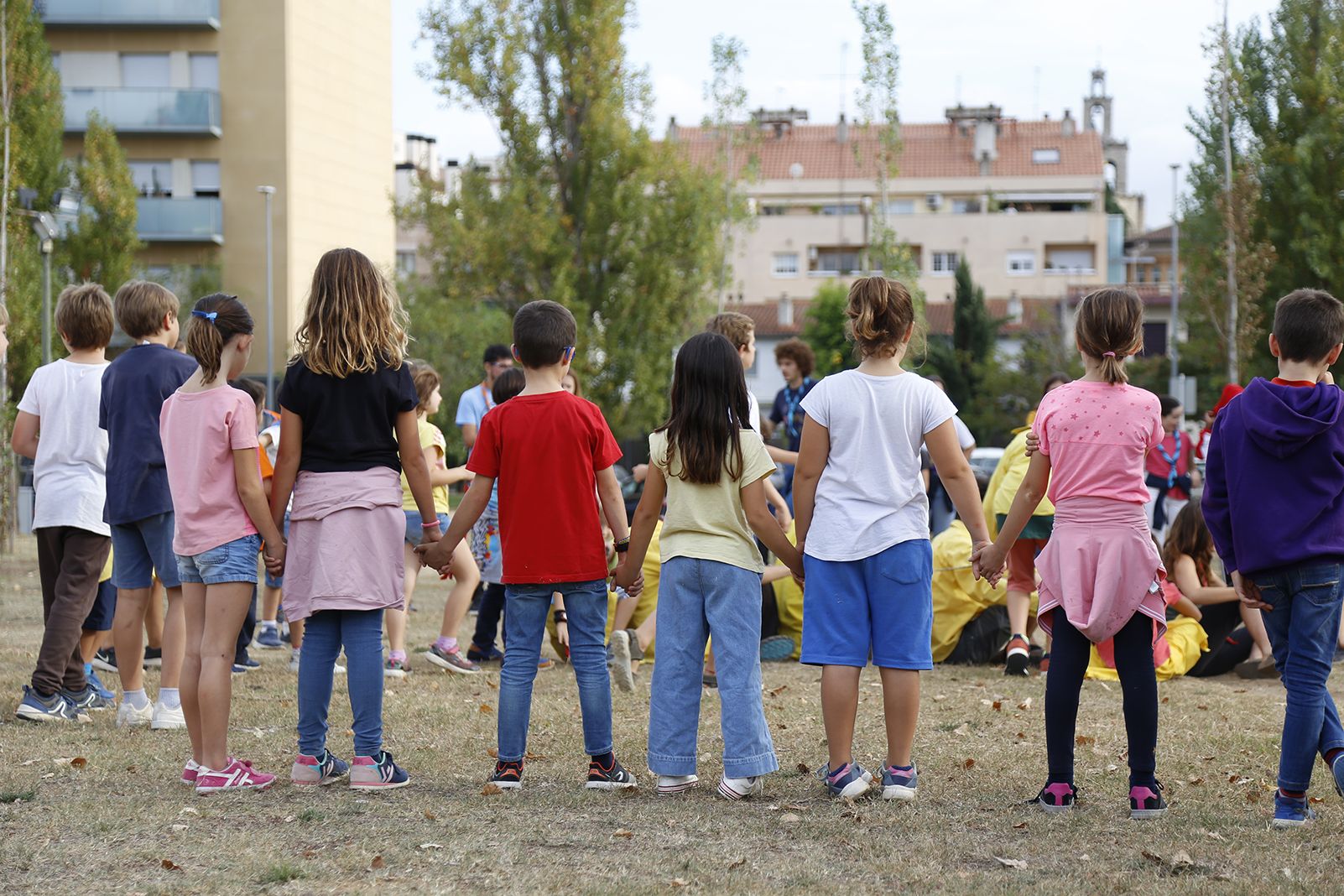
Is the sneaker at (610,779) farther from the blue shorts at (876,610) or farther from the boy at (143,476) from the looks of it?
the boy at (143,476)

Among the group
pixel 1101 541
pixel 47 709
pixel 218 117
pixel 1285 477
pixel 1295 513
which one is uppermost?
pixel 218 117

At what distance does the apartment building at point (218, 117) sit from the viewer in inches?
1844

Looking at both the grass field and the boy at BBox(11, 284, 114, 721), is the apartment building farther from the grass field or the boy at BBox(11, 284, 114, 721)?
the grass field

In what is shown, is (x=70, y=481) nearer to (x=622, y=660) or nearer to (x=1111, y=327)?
(x=622, y=660)

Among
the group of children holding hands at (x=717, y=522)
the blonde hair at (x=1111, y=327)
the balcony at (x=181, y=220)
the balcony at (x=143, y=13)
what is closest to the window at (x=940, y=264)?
the balcony at (x=181, y=220)

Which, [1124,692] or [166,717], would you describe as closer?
[1124,692]

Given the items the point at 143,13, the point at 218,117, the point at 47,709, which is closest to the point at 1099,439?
the point at 47,709

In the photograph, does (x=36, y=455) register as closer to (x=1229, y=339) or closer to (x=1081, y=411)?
(x=1081, y=411)

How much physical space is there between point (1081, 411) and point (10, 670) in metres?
6.67

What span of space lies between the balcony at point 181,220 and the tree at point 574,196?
72.6ft

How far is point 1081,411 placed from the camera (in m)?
5.41

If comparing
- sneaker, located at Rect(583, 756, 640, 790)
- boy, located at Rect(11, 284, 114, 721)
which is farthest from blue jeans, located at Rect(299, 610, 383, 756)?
boy, located at Rect(11, 284, 114, 721)

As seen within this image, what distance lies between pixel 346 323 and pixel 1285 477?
3.46 meters

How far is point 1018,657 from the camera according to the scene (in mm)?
9031
